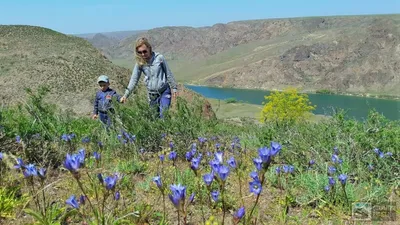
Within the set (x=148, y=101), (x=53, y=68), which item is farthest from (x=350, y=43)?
(x=148, y=101)

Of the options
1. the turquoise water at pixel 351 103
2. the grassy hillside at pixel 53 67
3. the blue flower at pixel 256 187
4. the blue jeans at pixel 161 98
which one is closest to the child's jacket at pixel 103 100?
the blue jeans at pixel 161 98

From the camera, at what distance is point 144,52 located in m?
5.89

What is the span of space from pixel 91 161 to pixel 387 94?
147 meters

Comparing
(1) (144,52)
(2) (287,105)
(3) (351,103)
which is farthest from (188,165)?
(3) (351,103)

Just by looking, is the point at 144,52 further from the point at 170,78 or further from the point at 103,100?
the point at 103,100

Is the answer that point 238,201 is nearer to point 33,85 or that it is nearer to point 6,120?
point 6,120

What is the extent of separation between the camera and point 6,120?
195 inches

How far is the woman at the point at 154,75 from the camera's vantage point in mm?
5926

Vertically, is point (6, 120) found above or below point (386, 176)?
above

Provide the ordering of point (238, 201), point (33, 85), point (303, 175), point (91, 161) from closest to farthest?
point (238, 201), point (303, 175), point (91, 161), point (33, 85)

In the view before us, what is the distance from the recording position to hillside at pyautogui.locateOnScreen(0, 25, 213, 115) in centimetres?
2545

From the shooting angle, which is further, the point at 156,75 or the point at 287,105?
the point at 287,105
